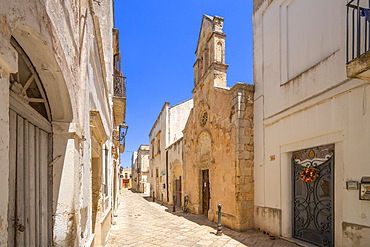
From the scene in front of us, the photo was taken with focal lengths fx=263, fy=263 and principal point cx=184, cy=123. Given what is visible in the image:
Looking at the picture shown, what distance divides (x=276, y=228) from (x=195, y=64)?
843 centimetres

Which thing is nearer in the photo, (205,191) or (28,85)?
(28,85)

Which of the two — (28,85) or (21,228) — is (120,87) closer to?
(28,85)

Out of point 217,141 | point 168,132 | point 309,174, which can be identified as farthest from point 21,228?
point 168,132

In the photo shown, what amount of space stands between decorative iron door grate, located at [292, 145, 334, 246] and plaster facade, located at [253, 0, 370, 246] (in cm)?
16

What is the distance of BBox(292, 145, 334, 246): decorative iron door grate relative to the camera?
228 inches

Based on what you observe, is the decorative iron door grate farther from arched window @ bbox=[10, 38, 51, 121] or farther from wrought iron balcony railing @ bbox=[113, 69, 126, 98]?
wrought iron balcony railing @ bbox=[113, 69, 126, 98]

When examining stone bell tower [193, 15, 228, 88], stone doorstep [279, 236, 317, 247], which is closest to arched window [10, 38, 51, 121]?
stone doorstep [279, 236, 317, 247]

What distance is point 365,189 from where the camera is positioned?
4.68 metres

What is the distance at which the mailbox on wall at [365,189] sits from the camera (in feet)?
15.2

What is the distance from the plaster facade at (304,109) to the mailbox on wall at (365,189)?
0.14m

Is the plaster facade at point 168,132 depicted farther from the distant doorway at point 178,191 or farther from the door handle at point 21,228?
the door handle at point 21,228

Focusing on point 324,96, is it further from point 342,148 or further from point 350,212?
point 350,212

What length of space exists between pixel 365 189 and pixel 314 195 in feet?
5.46

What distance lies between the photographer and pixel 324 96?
19.0ft
